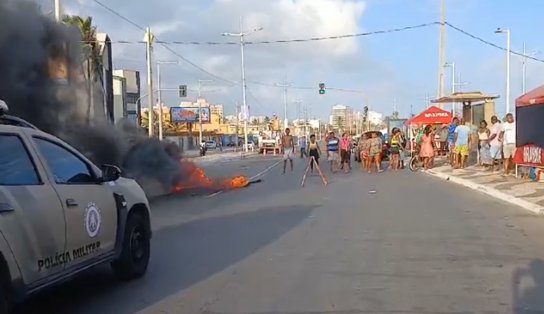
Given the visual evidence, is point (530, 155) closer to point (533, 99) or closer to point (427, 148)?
point (533, 99)

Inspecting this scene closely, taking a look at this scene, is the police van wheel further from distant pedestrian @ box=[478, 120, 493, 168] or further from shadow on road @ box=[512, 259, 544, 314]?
distant pedestrian @ box=[478, 120, 493, 168]

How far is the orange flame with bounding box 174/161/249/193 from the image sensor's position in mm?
19078

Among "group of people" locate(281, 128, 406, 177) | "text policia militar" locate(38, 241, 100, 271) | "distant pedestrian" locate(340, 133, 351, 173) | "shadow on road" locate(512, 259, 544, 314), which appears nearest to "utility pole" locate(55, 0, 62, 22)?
"group of people" locate(281, 128, 406, 177)

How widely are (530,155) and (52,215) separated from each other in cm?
1648

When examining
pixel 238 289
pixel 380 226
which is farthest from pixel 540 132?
pixel 238 289

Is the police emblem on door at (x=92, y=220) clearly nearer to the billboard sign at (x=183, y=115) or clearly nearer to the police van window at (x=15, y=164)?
the police van window at (x=15, y=164)

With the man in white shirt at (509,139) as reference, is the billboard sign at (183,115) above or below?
above

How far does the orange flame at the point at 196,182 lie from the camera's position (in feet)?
62.6

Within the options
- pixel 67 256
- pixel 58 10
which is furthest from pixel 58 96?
pixel 67 256

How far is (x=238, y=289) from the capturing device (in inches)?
281

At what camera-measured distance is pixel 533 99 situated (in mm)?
19141

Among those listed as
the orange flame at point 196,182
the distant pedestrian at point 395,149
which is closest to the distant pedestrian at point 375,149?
the distant pedestrian at point 395,149

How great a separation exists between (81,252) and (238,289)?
1.69 metres

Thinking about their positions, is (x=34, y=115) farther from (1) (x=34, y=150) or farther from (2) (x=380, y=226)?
(1) (x=34, y=150)
